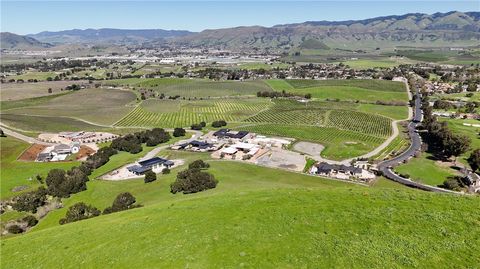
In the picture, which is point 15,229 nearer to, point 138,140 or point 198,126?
point 138,140

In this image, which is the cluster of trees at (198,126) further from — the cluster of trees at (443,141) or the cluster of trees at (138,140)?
the cluster of trees at (443,141)

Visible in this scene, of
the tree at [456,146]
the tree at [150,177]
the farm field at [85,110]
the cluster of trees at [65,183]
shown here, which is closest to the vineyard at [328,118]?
the tree at [456,146]

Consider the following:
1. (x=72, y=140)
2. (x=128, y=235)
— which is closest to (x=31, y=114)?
(x=72, y=140)

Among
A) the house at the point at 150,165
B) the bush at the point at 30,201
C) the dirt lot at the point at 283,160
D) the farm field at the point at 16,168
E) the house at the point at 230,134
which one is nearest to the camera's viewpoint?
the bush at the point at 30,201

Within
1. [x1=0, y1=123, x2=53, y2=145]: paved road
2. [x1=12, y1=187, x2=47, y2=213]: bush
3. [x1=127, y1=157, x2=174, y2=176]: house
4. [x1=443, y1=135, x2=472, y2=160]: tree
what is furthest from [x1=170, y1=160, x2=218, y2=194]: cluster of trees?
[x1=0, y1=123, x2=53, y2=145]: paved road

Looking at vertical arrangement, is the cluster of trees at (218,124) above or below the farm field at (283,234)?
below

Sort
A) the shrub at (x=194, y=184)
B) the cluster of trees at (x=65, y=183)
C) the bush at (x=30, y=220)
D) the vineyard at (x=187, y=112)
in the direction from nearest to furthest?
the bush at (x=30, y=220)
the shrub at (x=194, y=184)
the cluster of trees at (x=65, y=183)
the vineyard at (x=187, y=112)

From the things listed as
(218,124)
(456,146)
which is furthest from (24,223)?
(456,146)
